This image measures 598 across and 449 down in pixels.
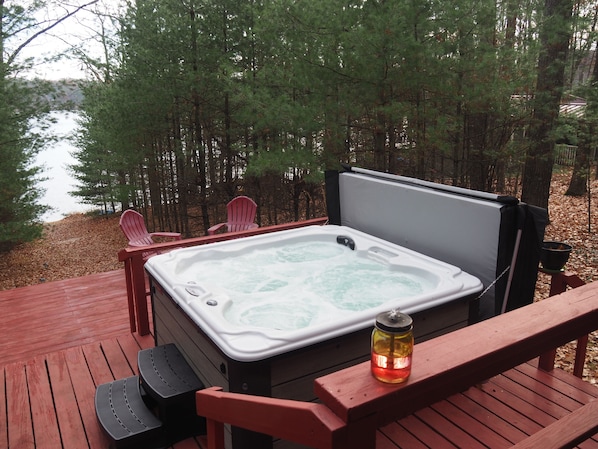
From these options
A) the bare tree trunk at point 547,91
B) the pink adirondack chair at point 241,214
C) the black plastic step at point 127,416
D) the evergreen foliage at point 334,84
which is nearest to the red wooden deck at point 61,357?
the black plastic step at point 127,416

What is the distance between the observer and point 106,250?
1134cm

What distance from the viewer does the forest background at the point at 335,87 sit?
188 inches

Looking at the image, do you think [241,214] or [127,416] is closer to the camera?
[127,416]

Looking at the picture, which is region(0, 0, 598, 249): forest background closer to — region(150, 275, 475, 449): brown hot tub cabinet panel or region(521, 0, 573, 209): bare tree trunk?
region(521, 0, 573, 209): bare tree trunk

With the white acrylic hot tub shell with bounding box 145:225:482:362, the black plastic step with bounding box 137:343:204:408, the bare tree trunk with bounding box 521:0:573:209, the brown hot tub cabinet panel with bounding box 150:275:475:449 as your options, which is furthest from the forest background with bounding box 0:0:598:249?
the black plastic step with bounding box 137:343:204:408

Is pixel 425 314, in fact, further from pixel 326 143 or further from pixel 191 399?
pixel 326 143

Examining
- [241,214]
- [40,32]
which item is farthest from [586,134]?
[40,32]

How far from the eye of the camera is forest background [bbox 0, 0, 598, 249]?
15.7 ft

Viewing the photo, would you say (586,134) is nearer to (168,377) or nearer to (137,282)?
(137,282)

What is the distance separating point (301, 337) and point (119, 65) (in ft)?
21.8

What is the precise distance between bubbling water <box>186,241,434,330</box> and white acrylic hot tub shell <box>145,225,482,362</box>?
54 millimetres

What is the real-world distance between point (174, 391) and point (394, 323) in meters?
1.54

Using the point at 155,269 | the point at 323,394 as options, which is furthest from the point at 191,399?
the point at 323,394

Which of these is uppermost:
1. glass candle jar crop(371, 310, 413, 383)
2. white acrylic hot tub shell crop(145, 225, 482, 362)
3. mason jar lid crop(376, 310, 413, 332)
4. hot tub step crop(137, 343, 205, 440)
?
mason jar lid crop(376, 310, 413, 332)
